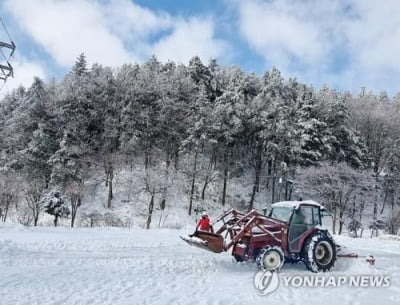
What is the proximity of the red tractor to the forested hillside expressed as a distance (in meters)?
19.5

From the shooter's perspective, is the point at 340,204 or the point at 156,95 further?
the point at 156,95

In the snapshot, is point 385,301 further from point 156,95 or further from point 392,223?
point 156,95

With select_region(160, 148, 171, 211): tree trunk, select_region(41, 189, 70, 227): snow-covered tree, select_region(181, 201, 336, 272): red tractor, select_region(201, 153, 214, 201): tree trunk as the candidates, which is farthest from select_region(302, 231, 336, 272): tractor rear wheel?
select_region(201, 153, 214, 201): tree trunk

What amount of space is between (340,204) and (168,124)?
1793 centimetres

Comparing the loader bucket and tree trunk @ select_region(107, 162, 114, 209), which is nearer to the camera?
the loader bucket

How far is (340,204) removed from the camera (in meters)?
28.5

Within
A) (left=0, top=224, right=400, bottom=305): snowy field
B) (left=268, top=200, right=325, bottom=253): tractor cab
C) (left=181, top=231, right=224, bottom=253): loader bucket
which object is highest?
(left=268, top=200, right=325, bottom=253): tractor cab

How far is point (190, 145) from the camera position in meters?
33.2

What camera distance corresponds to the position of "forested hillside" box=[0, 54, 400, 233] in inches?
1232

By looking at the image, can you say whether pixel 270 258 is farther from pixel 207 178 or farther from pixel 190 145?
pixel 207 178

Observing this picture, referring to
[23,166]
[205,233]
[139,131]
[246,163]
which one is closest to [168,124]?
[139,131]

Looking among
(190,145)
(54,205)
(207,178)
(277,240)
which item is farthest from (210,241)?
(207,178)

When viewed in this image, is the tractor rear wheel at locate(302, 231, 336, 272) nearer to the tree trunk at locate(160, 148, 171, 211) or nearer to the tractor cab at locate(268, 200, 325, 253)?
the tractor cab at locate(268, 200, 325, 253)

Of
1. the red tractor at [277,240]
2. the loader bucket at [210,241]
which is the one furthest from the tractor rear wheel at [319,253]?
the loader bucket at [210,241]
